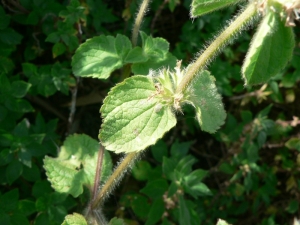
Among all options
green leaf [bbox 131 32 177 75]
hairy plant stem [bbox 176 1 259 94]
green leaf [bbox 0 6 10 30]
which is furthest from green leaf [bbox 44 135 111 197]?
hairy plant stem [bbox 176 1 259 94]

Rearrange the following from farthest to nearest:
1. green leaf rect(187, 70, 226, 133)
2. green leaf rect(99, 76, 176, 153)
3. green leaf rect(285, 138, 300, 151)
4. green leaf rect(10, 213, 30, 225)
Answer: green leaf rect(285, 138, 300, 151) → green leaf rect(10, 213, 30, 225) → green leaf rect(187, 70, 226, 133) → green leaf rect(99, 76, 176, 153)

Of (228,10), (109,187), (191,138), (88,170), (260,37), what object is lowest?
(191,138)

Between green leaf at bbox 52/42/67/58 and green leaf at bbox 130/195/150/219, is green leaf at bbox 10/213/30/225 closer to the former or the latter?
green leaf at bbox 130/195/150/219

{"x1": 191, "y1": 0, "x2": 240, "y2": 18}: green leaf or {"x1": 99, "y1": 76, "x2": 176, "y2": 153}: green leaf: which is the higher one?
{"x1": 191, "y1": 0, "x2": 240, "y2": 18}: green leaf

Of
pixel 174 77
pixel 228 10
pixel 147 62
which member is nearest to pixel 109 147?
pixel 174 77

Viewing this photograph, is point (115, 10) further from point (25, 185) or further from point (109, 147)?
point (109, 147)

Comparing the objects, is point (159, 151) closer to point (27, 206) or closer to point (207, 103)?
point (27, 206)

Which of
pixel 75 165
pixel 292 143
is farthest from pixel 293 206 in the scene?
pixel 75 165

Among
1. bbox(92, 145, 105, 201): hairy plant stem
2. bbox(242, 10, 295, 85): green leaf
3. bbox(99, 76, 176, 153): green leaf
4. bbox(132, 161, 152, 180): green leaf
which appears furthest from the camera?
bbox(132, 161, 152, 180): green leaf
